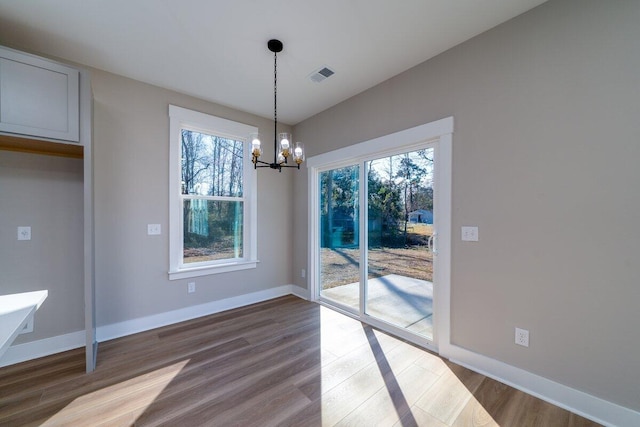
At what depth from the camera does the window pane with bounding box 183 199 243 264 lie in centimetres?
330

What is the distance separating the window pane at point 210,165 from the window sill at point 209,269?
1.00 m

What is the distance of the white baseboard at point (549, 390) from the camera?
156 centimetres

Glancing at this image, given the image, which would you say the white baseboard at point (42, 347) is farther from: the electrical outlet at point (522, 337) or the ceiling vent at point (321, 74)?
the electrical outlet at point (522, 337)

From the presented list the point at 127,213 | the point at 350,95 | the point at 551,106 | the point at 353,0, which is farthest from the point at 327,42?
the point at 127,213

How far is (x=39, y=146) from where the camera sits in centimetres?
220

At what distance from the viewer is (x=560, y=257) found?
1776 mm

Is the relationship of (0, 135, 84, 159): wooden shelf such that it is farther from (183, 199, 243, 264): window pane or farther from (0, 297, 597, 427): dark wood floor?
(0, 297, 597, 427): dark wood floor

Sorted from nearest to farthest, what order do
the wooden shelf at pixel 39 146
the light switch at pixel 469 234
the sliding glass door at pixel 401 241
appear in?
the wooden shelf at pixel 39 146
the light switch at pixel 469 234
the sliding glass door at pixel 401 241

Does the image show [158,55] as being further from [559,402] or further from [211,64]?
[559,402]

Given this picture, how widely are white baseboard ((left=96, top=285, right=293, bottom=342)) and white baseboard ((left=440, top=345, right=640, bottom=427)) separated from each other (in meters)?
2.59

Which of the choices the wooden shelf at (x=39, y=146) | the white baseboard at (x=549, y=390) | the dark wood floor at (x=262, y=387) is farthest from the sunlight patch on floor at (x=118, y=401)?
the white baseboard at (x=549, y=390)

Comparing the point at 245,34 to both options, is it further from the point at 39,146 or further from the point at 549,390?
the point at 549,390

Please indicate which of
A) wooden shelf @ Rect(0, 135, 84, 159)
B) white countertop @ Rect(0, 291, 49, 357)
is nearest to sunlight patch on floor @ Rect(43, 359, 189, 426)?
white countertop @ Rect(0, 291, 49, 357)

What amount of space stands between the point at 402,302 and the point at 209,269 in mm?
2493
